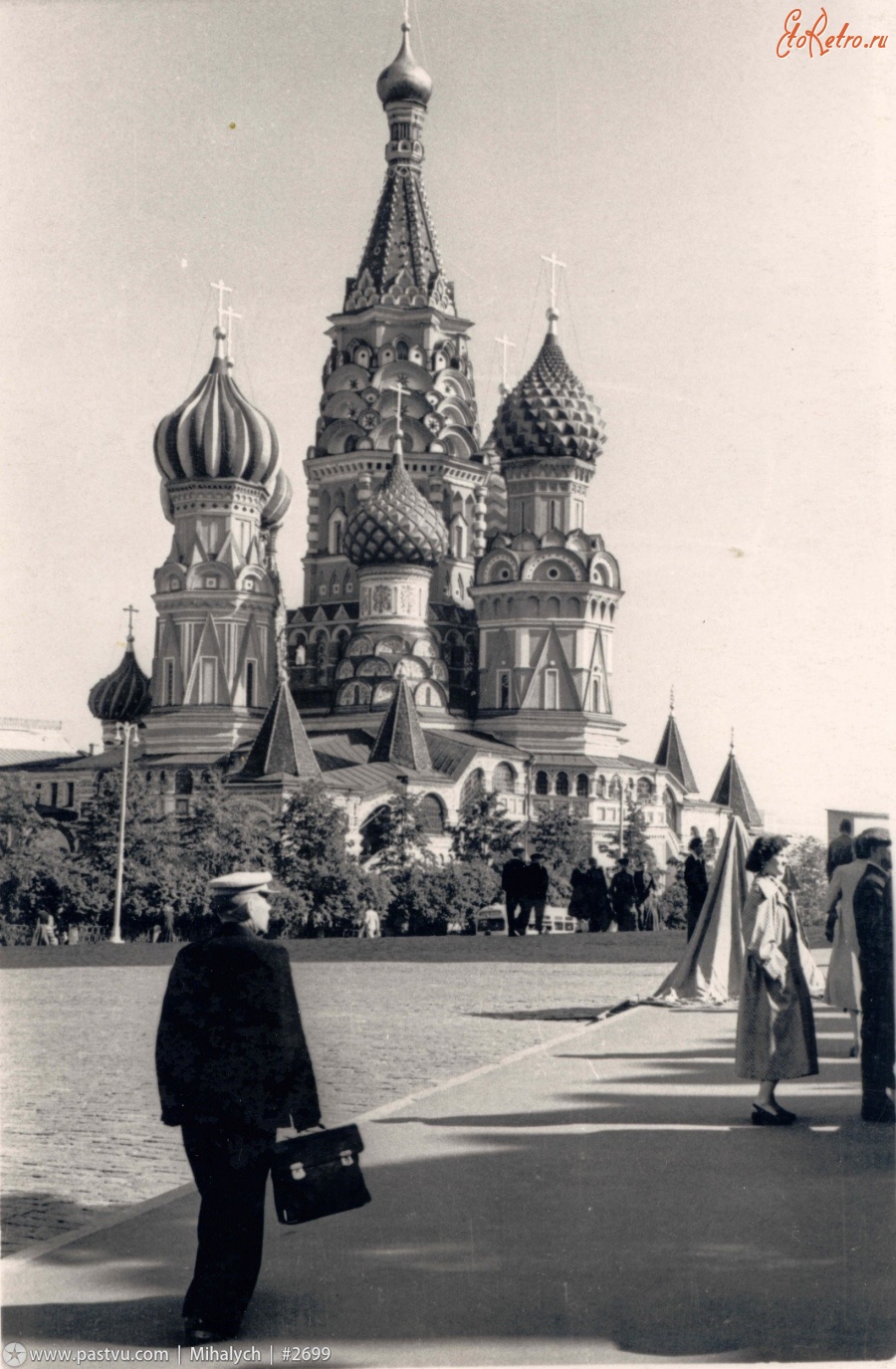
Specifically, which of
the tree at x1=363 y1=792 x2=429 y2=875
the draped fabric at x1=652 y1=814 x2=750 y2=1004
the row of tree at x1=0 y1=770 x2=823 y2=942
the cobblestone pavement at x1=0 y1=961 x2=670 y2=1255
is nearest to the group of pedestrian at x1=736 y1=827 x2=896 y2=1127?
the cobblestone pavement at x1=0 y1=961 x2=670 y2=1255

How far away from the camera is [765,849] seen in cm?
913

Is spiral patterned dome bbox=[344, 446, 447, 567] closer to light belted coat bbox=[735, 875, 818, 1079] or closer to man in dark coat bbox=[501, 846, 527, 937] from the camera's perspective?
man in dark coat bbox=[501, 846, 527, 937]

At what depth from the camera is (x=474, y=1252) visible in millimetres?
6480

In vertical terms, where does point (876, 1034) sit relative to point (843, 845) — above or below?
below

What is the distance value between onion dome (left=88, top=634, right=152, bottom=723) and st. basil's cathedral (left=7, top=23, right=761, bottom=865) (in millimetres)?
257

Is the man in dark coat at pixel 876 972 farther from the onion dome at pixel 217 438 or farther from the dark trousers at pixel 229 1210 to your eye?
the onion dome at pixel 217 438

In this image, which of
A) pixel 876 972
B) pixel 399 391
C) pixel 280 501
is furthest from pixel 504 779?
pixel 876 972

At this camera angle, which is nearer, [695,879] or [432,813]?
[695,879]

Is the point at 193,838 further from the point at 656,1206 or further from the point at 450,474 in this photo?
the point at 656,1206

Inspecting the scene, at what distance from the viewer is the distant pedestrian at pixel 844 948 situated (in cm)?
956

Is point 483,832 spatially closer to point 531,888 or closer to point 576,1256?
point 531,888

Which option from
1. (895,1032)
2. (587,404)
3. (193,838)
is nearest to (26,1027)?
(895,1032)

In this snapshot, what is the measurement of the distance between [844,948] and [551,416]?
5645 cm

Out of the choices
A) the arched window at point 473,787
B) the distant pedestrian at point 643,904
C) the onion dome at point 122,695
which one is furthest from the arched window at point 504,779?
the distant pedestrian at point 643,904
